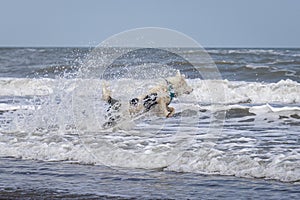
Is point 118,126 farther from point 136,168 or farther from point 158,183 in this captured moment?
point 158,183

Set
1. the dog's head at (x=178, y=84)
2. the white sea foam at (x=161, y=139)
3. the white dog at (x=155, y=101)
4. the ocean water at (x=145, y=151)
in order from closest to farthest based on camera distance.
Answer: the ocean water at (x=145, y=151) → the white sea foam at (x=161, y=139) → the white dog at (x=155, y=101) → the dog's head at (x=178, y=84)

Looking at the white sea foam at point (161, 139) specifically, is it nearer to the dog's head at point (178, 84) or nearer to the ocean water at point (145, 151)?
the ocean water at point (145, 151)

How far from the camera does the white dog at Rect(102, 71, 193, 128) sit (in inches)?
380

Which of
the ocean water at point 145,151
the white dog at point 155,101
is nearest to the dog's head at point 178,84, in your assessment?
the white dog at point 155,101

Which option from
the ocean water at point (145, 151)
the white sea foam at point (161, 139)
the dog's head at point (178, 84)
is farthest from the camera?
the dog's head at point (178, 84)

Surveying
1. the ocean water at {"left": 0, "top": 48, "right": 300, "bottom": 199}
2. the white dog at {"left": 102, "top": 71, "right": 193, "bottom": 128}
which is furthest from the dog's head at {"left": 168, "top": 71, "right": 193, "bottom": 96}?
the ocean water at {"left": 0, "top": 48, "right": 300, "bottom": 199}

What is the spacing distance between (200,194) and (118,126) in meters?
4.35

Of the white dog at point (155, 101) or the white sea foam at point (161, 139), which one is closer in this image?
the white sea foam at point (161, 139)

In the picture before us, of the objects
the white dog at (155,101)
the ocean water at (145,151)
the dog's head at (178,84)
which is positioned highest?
the dog's head at (178,84)

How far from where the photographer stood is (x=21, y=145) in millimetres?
9008

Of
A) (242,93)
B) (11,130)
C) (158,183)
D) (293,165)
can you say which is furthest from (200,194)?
(242,93)

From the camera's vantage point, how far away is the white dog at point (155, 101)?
9.66m

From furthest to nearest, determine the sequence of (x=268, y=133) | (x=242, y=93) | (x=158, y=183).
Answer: (x=242, y=93), (x=268, y=133), (x=158, y=183)

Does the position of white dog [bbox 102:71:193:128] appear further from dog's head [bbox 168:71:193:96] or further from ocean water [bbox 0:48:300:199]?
ocean water [bbox 0:48:300:199]
